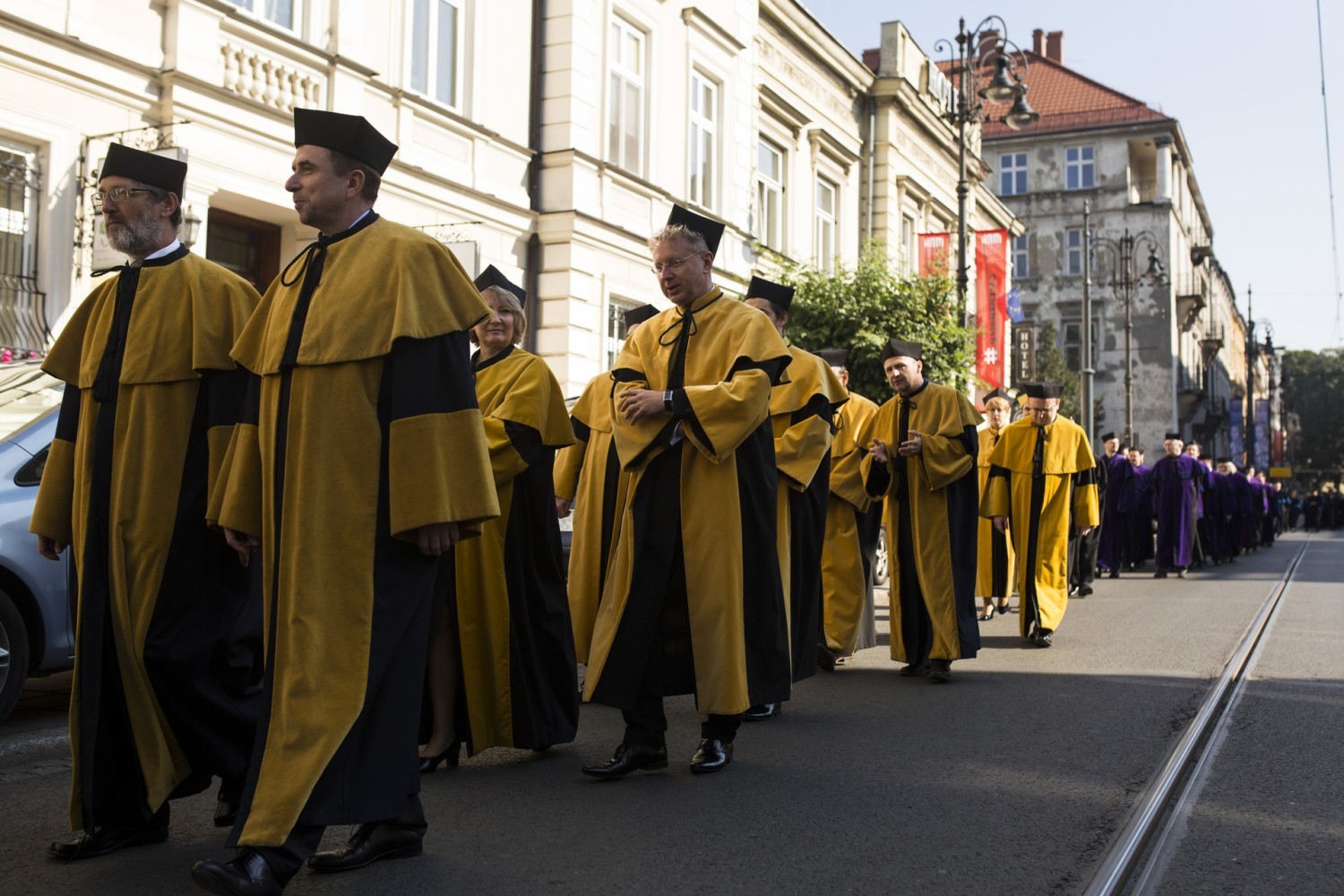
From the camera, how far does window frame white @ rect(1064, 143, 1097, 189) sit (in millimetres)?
63031

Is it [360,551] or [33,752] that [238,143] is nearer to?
[33,752]

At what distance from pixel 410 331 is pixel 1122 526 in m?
19.7

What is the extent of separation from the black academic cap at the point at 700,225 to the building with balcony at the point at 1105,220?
58118 mm

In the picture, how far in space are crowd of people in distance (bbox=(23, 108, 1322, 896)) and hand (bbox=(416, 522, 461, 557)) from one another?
0.02m

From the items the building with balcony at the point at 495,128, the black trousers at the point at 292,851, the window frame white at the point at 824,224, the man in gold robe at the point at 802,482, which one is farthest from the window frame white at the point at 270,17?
the window frame white at the point at 824,224

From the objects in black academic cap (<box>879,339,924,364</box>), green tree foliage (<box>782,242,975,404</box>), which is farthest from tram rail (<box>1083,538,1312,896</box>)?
green tree foliage (<box>782,242,975,404</box>)

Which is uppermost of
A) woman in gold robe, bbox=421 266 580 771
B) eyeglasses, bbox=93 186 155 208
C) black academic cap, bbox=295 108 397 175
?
black academic cap, bbox=295 108 397 175

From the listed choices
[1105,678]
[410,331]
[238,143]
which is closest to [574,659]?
[410,331]

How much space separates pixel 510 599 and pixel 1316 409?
119 m

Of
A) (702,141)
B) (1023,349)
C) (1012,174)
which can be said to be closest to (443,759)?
(702,141)

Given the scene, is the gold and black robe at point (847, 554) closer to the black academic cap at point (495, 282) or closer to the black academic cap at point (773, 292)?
the black academic cap at point (773, 292)

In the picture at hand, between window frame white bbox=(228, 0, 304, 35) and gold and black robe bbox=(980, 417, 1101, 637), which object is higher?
window frame white bbox=(228, 0, 304, 35)

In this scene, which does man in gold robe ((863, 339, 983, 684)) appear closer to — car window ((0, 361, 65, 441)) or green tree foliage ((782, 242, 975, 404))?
car window ((0, 361, 65, 441))

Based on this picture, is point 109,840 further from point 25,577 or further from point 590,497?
point 590,497
